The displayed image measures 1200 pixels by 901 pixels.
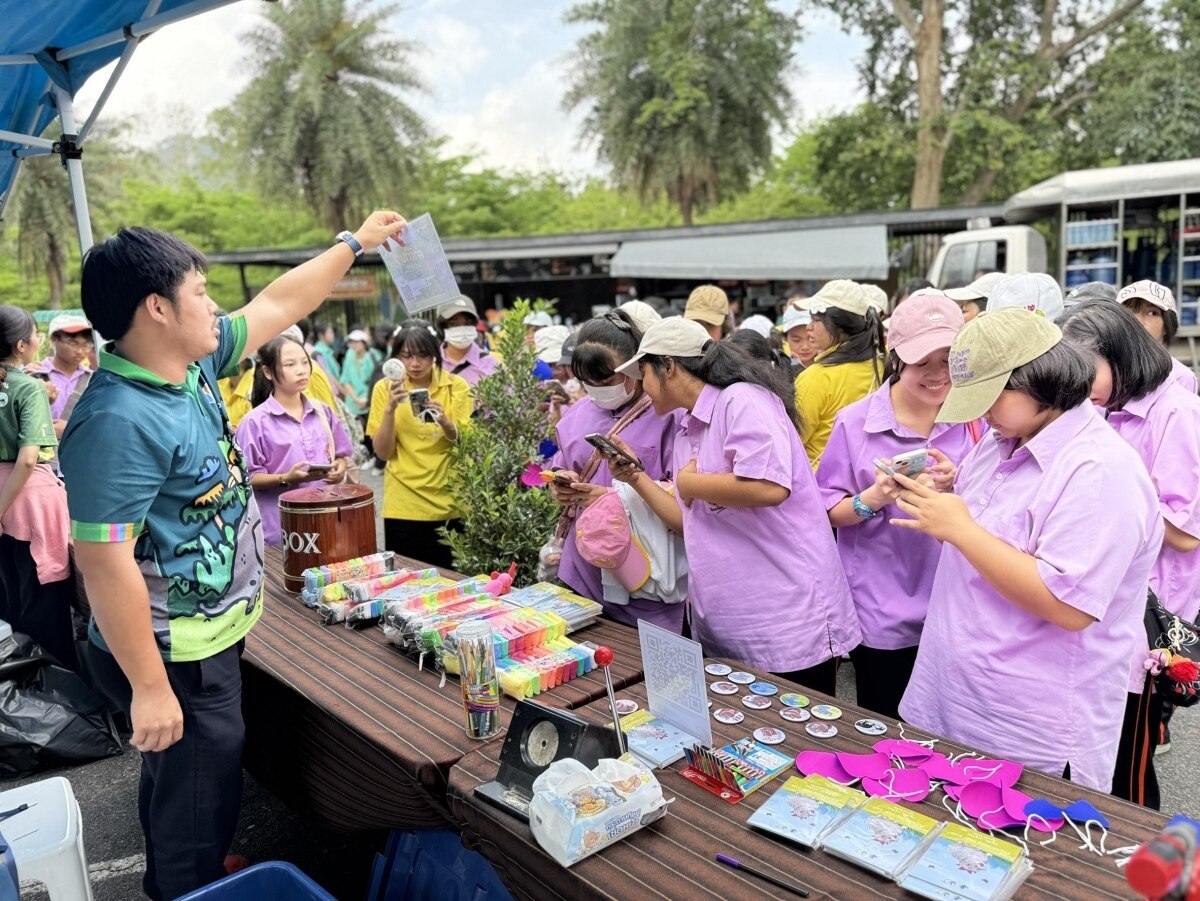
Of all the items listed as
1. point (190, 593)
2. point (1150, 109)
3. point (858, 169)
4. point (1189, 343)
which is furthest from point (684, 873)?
point (858, 169)

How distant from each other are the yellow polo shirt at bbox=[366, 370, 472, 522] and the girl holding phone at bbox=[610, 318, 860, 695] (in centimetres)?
169

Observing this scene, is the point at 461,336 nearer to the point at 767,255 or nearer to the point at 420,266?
the point at 420,266

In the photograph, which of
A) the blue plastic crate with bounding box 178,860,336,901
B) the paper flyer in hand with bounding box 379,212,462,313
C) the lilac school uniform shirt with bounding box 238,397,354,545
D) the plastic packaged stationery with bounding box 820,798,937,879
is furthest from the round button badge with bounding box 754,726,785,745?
the lilac school uniform shirt with bounding box 238,397,354,545

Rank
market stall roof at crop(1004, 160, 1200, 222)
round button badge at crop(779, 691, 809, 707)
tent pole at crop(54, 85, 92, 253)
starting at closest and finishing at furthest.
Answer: round button badge at crop(779, 691, 809, 707) < tent pole at crop(54, 85, 92, 253) < market stall roof at crop(1004, 160, 1200, 222)

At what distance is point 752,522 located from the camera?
2.27 m

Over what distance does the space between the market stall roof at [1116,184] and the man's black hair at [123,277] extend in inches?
394

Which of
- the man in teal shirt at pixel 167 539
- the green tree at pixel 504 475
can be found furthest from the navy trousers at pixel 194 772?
the green tree at pixel 504 475

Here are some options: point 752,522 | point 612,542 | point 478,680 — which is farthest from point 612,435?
point 478,680

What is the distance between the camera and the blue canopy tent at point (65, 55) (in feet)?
10.1

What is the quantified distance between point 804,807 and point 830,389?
2.20 m

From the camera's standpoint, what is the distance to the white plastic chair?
6.54ft

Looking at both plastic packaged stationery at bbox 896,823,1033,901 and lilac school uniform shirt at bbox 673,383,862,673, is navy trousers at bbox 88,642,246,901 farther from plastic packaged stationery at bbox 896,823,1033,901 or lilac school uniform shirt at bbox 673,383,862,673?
plastic packaged stationery at bbox 896,823,1033,901

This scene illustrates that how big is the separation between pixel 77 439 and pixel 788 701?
1.66 m

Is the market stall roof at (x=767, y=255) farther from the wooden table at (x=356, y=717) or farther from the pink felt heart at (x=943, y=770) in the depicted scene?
Result: the pink felt heart at (x=943, y=770)
